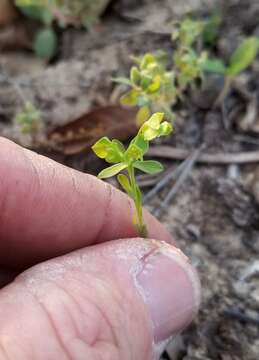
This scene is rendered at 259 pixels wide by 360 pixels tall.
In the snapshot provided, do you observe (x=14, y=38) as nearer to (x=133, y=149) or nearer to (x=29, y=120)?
(x=29, y=120)

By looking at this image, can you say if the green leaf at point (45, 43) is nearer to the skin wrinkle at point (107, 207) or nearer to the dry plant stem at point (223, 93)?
the dry plant stem at point (223, 93)

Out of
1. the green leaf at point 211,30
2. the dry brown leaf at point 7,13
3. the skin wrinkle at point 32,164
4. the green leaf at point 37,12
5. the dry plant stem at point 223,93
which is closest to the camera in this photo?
the skin wrinkle at point 32,164

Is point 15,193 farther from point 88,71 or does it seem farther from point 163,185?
point 88,71

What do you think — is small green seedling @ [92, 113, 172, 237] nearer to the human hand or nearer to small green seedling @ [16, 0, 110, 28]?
the human hand

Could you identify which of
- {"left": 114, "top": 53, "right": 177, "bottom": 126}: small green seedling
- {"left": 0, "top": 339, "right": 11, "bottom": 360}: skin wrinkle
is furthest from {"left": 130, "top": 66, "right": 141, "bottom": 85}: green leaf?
{"left": 0, "top": 339, "right": 11, "bottom": 360}: skin wrinkle

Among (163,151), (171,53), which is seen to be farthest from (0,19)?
(163,151)

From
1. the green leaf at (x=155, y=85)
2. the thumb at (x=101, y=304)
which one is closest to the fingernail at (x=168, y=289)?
the thumb at (x=101, y=304)

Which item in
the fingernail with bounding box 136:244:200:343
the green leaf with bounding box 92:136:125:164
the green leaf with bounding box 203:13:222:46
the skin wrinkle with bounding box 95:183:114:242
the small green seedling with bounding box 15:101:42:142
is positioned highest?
the green leaf with bounding box 203:13:222:46
